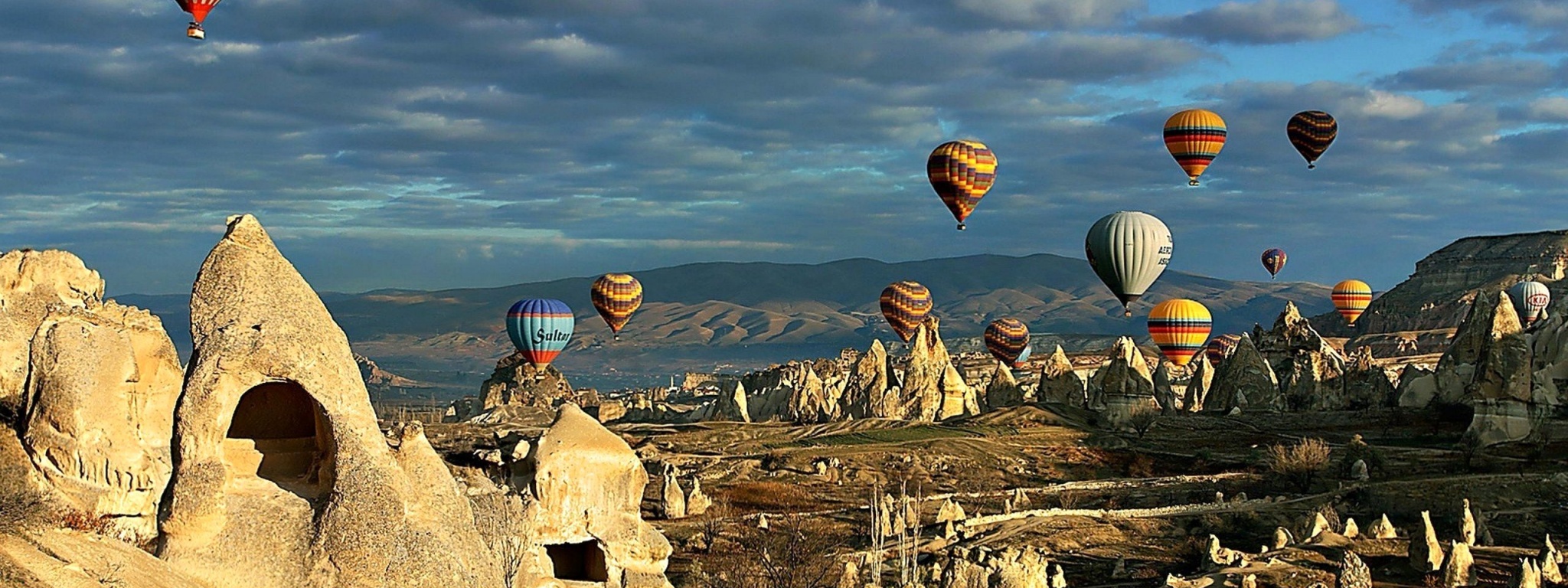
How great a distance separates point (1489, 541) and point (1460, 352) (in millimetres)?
31067

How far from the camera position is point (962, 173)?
198 ft

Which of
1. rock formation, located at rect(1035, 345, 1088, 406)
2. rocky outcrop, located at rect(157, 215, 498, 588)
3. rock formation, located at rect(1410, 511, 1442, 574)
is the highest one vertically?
rock formation, located at rect(1035, 345, 1088, 406)

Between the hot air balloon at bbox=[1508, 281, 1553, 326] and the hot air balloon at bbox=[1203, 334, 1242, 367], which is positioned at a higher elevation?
the hot air balloon at bbox=[1508, 281, 1553, 326]

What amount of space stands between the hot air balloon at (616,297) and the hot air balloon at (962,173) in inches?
1291

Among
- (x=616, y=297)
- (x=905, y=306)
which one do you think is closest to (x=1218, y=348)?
(x=905, y=306)

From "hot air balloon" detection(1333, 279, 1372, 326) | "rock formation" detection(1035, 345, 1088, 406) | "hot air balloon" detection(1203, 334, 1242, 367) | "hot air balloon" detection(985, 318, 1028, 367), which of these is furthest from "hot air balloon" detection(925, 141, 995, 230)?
"hot air balloon" detection(1333, 279, 1372, 326)

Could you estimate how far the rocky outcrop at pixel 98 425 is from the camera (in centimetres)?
1123

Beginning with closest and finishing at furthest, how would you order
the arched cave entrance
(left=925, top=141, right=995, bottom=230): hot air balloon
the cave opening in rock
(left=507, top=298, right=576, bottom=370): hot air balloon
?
the arched cave entrance < the cave opening in rock < (left=925, top=141, right=995, bottom=230): hot air balloon < (left=507, top=298, right=576, bottom=370): hot air balloon

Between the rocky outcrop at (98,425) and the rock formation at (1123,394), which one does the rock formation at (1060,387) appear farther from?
the rocky outcrop at (98,425)

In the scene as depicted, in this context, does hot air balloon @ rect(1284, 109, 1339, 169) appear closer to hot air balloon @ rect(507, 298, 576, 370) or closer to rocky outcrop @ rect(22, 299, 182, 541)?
hot air balloon @ rect(507, 298, 576, 370)

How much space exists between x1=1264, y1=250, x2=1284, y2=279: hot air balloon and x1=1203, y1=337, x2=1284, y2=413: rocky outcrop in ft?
207

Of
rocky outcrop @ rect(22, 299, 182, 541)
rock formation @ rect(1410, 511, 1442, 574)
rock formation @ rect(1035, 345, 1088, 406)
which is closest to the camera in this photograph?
rocky outcrop @ rect(22, 299, 182, 541)

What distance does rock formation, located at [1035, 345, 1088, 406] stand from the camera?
7338cm

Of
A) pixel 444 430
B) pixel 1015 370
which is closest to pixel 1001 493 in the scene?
pixel 444 430
